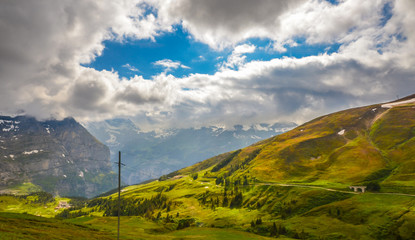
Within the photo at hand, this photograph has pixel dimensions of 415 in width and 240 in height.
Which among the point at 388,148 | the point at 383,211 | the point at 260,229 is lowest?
the point at 260,229

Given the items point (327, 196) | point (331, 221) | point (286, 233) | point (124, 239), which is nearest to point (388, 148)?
point (327, 196)

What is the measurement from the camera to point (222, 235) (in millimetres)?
92125

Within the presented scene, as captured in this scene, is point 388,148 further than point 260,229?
Yes

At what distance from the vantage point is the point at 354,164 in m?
182

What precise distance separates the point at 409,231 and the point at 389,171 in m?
88.9

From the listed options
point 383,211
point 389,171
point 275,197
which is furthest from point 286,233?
point 389,171

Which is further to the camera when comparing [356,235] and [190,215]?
[190,215]

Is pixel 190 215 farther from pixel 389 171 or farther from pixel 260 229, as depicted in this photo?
pixel 389 171

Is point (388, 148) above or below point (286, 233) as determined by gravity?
above

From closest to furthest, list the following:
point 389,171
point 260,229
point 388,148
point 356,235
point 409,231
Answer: point 409,231
point 356,235
point 260,229
point 389,171
point 388,148

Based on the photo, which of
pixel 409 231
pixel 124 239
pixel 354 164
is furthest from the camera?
pixel 354 164

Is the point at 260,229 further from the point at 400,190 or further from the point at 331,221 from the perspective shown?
the point at 400,190

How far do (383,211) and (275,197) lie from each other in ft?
223

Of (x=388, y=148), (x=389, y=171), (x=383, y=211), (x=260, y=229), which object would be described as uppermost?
(x=388, y=148)
